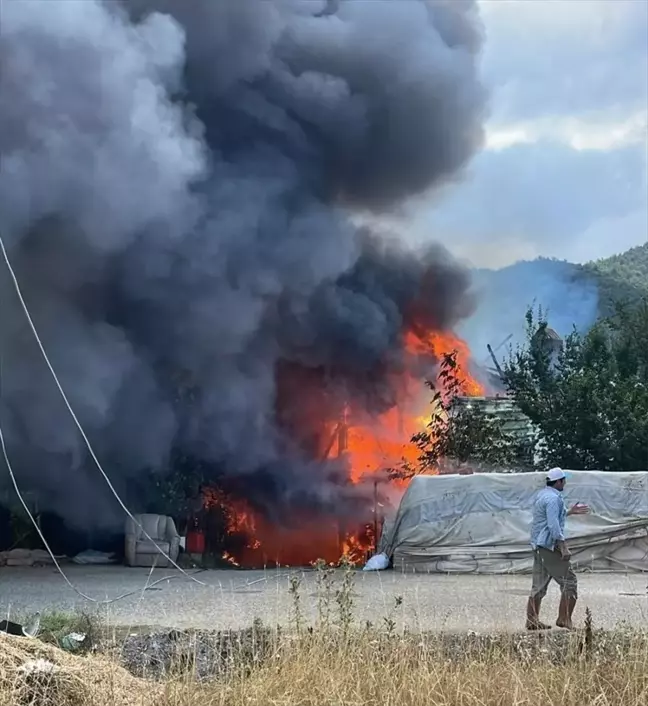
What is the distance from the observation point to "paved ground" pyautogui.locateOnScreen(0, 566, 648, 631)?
7666 millimetres

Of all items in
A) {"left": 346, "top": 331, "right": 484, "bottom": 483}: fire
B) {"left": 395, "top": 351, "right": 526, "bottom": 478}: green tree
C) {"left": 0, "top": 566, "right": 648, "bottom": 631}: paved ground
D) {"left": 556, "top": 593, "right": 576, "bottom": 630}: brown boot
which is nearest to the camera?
{"left": 556, "top": 593, "right": 576, "bottom": 630}: brown boot

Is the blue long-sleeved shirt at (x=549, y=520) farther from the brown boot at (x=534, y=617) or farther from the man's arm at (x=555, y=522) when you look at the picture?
the brown boot at (x=534, y=617)

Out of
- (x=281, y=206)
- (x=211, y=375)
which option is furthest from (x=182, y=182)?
(x=211, y=375)

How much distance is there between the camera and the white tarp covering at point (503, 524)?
12.8 meters

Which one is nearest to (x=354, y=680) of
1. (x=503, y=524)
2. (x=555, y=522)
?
(x=555, y=522)

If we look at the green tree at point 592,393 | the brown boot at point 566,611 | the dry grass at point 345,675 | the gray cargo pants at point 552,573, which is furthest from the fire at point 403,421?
the dry grass at point 345,675

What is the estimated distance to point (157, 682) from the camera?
14.8 feet

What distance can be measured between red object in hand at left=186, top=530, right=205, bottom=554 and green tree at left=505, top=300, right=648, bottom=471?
6.46 m

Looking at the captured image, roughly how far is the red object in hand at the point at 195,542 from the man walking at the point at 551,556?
349 inches

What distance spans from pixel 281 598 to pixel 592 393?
8.53 metres

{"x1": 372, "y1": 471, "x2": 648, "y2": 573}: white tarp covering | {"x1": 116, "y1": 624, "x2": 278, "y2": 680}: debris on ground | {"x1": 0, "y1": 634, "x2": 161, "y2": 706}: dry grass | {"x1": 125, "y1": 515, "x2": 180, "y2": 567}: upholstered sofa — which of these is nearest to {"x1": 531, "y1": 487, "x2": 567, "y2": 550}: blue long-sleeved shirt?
{"x1": 116, "y1": 624, "x2": 278, "y2": 680}: debris on ground

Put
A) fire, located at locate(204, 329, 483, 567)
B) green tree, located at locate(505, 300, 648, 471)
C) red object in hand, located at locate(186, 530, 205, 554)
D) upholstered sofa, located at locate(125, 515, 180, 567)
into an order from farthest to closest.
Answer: fire, located at locate(204, 329, 483, 567) → green tree, located at locate(505, 300, 648, 471) → red object in hand, located at locate(186, 530, 205, 554) → upholstered sofa, located at locate(125, 515, 180, 567)

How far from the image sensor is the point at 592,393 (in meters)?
15.9

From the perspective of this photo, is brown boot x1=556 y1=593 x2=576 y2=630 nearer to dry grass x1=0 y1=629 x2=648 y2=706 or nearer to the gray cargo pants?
the gray cargo pants
